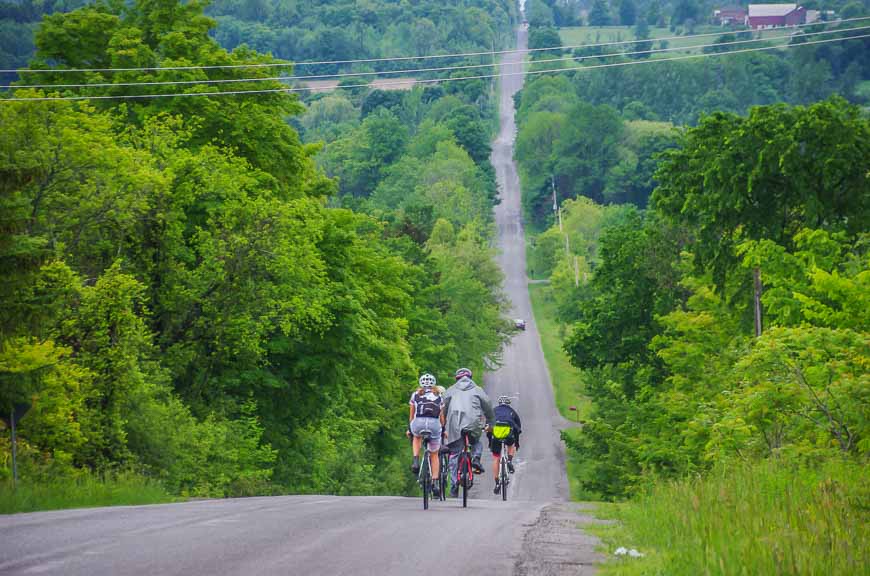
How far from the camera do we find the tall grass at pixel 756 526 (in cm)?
802

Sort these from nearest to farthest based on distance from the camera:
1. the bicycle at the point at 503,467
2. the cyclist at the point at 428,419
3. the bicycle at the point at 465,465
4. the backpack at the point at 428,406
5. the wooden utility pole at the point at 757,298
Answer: the cyclist at the point at 428,419
the backpack at the point at 428,406
the bicycle at the point at 465,465
the bicycle at the point at 503,467
the wooden utility pole at the point at 757,298

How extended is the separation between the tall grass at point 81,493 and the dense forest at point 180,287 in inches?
24.6

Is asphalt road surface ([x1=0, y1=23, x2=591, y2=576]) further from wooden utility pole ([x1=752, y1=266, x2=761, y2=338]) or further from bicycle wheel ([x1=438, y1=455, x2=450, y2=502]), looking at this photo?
wooden utility pole ([x1=752, y1=266, x2=761, y2=338])

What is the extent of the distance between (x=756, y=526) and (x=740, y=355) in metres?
17.3

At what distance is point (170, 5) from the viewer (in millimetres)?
42938

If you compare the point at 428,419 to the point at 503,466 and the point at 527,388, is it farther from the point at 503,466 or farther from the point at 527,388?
the point at 527,388

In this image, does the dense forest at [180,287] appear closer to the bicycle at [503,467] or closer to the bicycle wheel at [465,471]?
the bicycle wheel at [465,471]

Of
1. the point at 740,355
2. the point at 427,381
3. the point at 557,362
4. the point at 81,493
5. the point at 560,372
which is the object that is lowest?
the point at 81,493

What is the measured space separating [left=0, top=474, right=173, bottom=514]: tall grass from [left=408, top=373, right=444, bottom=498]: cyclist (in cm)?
521

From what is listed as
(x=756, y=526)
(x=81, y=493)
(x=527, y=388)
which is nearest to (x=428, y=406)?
(x=81, y=493)

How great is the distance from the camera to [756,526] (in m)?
9.31

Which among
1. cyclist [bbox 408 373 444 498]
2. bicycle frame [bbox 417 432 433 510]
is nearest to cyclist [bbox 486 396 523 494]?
cyclist [bbox 408 373 444 498]

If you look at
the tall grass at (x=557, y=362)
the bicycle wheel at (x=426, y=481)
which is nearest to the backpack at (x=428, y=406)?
the bicycle wheel at (x=426, y=481)

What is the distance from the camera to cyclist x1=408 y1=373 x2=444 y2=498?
1717cm
